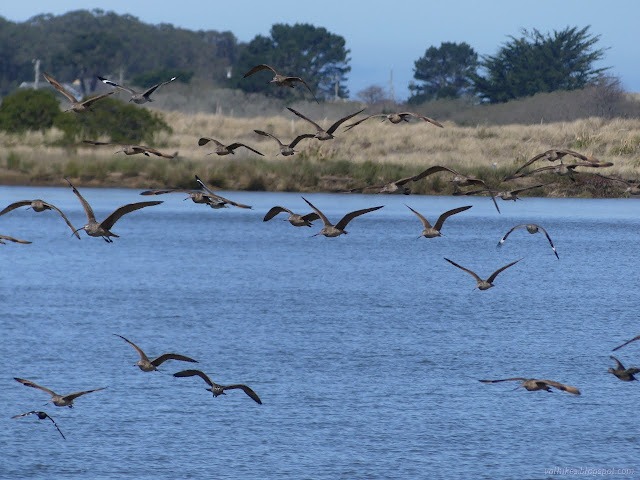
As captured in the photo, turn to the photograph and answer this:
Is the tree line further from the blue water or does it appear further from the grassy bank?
the blue water

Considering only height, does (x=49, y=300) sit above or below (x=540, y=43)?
below

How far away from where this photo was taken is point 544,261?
5234 cm

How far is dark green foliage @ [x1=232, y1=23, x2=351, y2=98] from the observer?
381ft

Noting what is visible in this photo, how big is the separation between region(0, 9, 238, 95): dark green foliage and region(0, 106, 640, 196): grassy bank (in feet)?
174

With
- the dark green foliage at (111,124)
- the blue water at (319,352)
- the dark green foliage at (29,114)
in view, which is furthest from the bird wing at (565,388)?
the dark green foliage at (29,114)

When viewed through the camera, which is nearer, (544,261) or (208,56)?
(544,261)

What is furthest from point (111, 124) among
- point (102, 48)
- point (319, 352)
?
point (102, 48)

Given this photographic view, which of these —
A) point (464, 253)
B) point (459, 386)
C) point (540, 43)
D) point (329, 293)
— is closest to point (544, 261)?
point (464, 253)

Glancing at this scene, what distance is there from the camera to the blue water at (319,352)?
65.1 ft

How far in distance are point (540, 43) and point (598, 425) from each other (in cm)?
7941

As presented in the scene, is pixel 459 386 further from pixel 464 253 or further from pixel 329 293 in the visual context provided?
pixel 464 253

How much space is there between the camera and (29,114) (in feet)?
217

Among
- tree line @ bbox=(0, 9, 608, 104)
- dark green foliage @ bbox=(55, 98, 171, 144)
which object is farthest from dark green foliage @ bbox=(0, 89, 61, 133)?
tree line @ bbox=(0, 9, 608, 104)

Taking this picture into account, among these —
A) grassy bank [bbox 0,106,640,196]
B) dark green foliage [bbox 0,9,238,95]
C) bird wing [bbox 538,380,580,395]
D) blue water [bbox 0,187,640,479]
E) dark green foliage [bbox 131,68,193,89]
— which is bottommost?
blue water [bbox 0,187,640,479]
